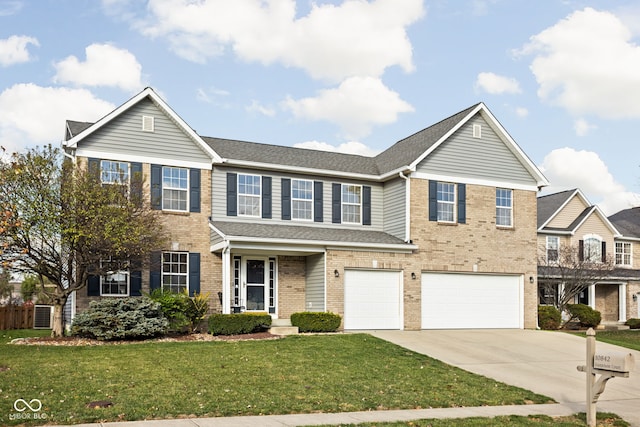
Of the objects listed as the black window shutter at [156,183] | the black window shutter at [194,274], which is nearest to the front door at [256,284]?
the black window shutter at [194,274]

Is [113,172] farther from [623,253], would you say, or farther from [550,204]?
[623,253]

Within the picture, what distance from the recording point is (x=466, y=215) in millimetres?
26047

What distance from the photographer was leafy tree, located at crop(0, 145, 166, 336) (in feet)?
59.6

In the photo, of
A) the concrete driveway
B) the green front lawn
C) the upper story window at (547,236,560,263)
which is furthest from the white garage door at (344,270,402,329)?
the upper story window at (547,236,560,263)

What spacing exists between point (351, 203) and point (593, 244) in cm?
1647

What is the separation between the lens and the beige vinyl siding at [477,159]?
25.7 meters

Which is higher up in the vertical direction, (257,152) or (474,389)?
(257,152)

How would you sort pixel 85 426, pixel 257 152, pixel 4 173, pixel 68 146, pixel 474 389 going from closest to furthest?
pixel 85 426, pixel 474 389, pixel 4 173, pixel 68 146, pixel 257 152

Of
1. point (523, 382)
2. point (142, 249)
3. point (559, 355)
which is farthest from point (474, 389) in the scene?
point (142, 249)

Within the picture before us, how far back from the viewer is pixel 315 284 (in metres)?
23.5

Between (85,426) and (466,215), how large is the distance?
62.6ft

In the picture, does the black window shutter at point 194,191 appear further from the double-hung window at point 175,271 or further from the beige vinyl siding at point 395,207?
the beige vinyl siding at point 395,207

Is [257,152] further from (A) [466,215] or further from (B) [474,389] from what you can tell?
(B) [474,389]

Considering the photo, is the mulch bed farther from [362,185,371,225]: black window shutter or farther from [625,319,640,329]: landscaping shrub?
[625,319,640,329]: landscaping shrub
